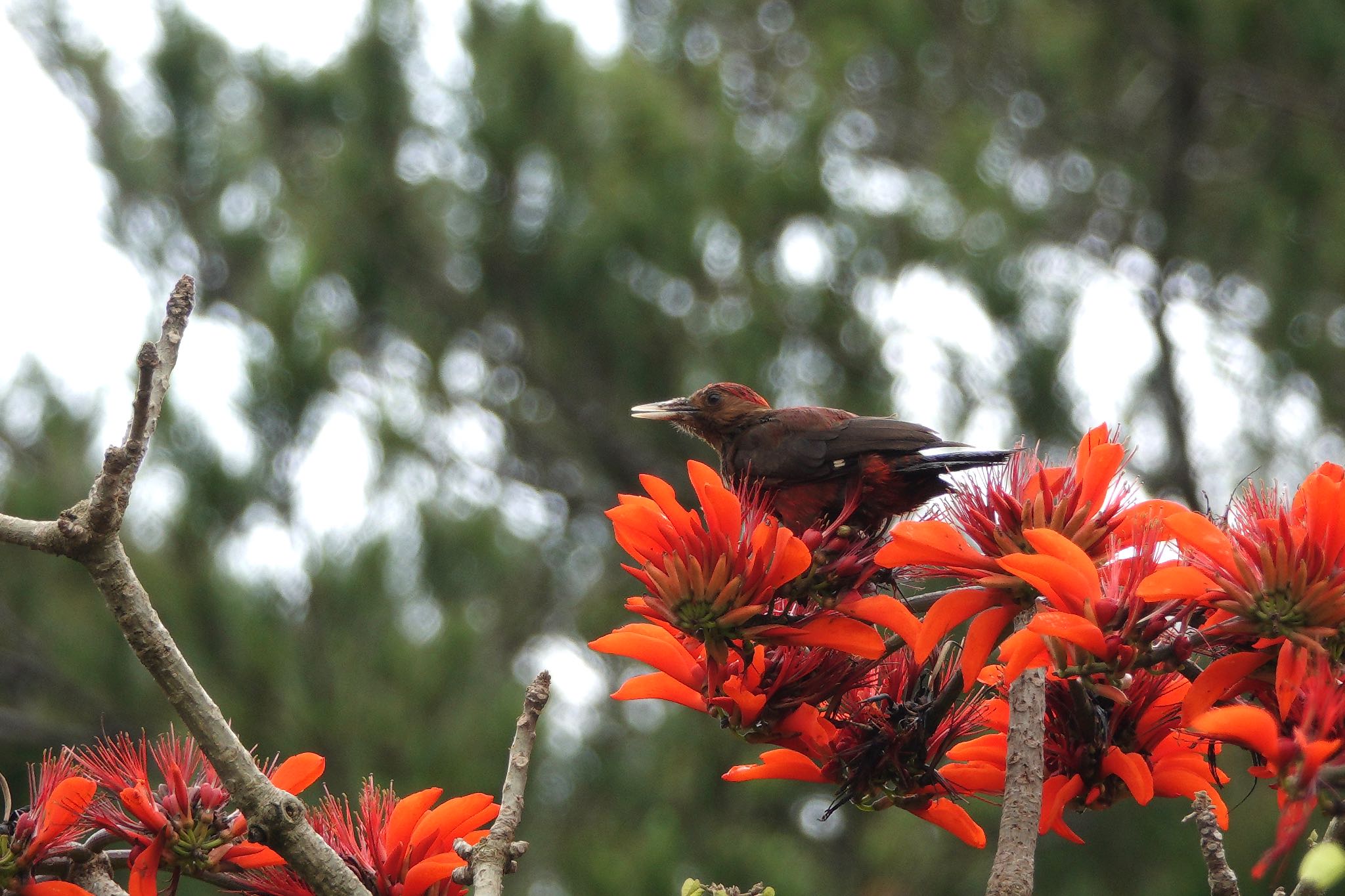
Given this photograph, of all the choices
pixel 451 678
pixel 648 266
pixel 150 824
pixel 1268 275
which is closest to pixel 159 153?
pixel 648 266

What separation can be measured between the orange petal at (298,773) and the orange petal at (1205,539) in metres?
1.05

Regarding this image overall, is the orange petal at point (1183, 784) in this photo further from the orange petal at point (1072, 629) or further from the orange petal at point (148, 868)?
the orange petal at point (148, 868)

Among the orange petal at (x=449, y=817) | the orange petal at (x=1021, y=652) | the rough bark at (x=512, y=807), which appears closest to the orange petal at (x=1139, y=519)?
the orange petal at (x=1021, y=652)

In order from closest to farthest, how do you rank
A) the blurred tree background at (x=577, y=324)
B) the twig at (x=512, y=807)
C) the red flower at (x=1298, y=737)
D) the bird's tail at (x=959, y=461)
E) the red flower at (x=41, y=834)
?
the red flower at (x=1298, y=737) → the twig at (x=512, y=807) → the red flower at (x=41, y=834) → the bird's tail at (x=959, y=461) → the blurred tree background at (x=577, y=324)

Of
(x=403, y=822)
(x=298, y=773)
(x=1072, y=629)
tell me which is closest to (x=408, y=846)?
(x=403, y=822)

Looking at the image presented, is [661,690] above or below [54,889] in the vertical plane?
above

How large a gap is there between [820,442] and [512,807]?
1675mm

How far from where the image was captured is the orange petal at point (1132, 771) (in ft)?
5.30

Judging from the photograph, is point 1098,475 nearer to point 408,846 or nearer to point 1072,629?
point 1072,629

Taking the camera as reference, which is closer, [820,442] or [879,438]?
[879,438]

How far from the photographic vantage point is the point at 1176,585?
4.54 ft

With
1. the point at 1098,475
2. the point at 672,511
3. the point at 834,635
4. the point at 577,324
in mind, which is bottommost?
the point at 834,635

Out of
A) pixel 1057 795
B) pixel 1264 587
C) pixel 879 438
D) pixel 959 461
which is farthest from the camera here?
pixel 879 438

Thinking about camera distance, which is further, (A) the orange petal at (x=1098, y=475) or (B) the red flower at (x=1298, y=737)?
(A) the orange petal at (x=1098, y=475)
